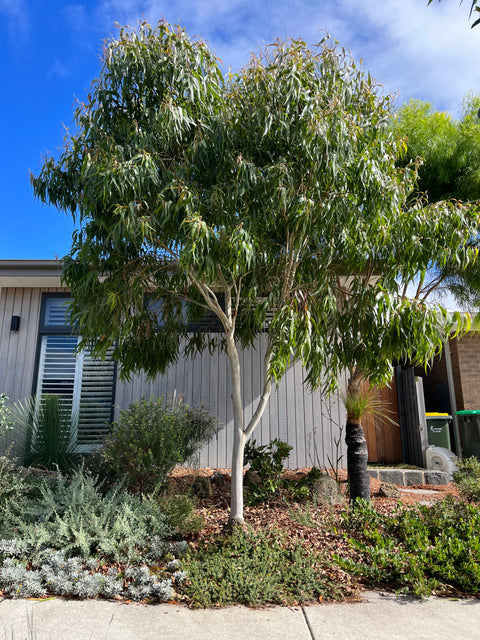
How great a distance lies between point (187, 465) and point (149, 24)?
5853mm

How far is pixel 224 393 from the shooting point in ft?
26.1

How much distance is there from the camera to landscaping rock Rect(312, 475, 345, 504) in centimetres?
561

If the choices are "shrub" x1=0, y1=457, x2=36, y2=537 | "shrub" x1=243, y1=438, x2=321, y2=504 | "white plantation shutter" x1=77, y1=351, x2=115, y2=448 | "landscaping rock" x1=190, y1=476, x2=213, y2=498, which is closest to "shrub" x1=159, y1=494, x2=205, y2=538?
→ "shrub" x1=243, y1=438, x2=321, y2=504

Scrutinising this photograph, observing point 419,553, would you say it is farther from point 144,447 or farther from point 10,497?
point 10,497

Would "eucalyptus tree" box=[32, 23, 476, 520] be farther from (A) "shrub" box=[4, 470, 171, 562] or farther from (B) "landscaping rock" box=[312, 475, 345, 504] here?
(B) "landscaping rock" box=[312, 475, 345, 504]

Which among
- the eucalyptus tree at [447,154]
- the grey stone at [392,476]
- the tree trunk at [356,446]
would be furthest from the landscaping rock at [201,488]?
the eucalyptus tree at [447,154]

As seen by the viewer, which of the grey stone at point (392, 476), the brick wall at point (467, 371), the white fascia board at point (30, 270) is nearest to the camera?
the grey stone at point (392, 476)

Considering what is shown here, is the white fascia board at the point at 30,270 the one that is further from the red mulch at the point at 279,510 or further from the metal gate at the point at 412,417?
the metal gate at the point at 412,417

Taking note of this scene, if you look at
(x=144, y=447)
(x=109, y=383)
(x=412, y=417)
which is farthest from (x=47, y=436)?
(x=412, y=417)

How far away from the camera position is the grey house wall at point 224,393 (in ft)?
25.3

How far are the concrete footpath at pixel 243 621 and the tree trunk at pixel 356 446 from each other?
6.55 feet

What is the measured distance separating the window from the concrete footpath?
4.58m

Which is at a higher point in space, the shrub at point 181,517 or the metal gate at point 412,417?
the metal gate at point 412,417

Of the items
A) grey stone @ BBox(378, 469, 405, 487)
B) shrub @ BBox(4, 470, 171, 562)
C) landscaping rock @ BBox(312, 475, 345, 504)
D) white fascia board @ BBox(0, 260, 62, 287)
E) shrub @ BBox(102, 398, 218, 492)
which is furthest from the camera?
white fascia board @ BBox(0, 260, 62, 287)
